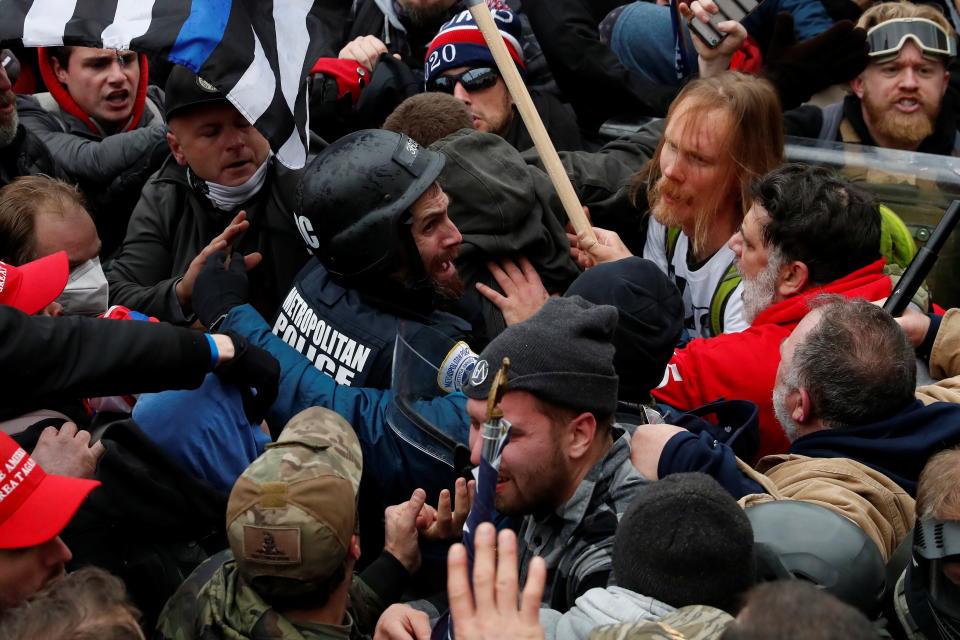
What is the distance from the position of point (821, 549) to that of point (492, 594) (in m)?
0.89

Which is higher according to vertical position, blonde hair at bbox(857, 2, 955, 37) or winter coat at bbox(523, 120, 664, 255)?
blonde hair at bbox(857, 2, 955, 37)

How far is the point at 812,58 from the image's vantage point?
17.3 ft

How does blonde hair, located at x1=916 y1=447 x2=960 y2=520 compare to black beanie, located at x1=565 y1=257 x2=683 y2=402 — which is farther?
black beanie, located at x1=565 y1=257 x2=683 y2=402

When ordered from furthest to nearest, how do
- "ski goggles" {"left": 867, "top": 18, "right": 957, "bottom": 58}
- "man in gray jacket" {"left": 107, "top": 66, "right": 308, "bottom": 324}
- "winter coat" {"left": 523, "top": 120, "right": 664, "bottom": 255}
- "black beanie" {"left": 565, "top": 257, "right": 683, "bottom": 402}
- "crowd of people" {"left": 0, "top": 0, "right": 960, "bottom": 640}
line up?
"ski goggles" {"left": 867, "top": 18, "right": 957, "bottom": 58} < "winter coat" {"left": 523, "top": 120, "right": 664, "bottom": 255} < "man in gray jacket" {"left": 107, "top": 66, "right": 308, "bottom": 324} < "black beanie" {"left": 565, "top": 257, "right": 683, "bottom": 402} < "crowd of people" {"left": 0, "top": 0, "right": 960, "bottom": 640}

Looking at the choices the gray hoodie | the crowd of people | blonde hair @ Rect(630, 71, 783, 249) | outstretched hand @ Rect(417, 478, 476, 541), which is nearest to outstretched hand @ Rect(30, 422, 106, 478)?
the crowd of people

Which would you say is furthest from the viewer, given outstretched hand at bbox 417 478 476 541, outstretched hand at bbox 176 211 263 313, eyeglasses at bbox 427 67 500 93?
eyeglasses at bbox 427 67 500 93

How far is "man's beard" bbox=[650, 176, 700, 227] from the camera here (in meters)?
4.45

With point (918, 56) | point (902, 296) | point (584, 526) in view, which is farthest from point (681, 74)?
point (584, 526)

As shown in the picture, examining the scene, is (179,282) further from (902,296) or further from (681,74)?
(681,74)

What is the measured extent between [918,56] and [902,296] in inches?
98.6

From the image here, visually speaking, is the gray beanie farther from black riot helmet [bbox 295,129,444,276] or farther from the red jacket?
the red jacket

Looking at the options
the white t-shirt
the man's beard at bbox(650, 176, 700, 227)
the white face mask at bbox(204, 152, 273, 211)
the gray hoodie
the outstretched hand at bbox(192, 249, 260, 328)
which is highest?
the gray hoodie

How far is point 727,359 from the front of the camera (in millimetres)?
3646

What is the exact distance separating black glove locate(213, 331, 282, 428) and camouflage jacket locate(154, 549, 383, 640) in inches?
21.9
